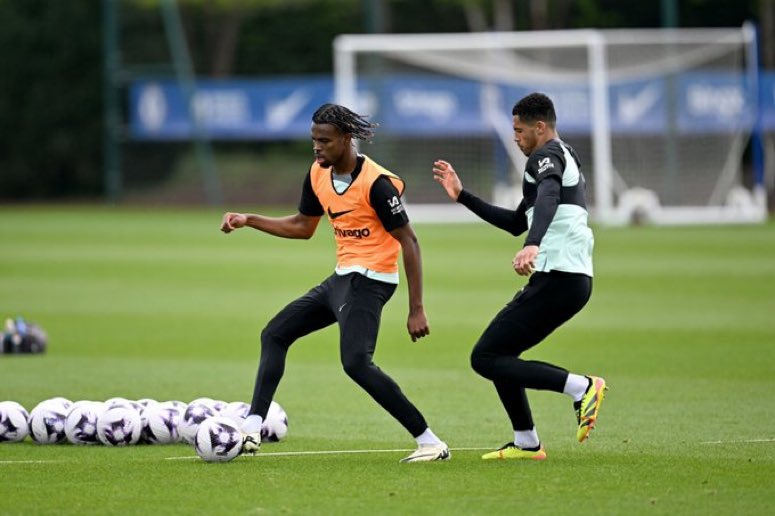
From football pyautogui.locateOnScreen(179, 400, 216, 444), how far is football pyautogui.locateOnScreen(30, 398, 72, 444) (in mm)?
825

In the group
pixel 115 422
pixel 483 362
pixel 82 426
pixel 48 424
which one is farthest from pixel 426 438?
pixel 48 424

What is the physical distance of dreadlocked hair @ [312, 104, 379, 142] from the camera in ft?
30.5

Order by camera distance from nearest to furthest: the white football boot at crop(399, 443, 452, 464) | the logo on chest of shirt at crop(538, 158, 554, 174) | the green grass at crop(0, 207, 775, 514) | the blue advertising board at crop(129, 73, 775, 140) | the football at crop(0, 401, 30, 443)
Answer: the green grass at crop(0, 207, 775, 514) → the logo on chest of shirt at crop(538, 158, 554, 174) → the white football boot at crop(399, 443, 452, 464) → the football at crop(0, 401, 30, 443) → the blue advertising board at crop(129, 73, 775, 140)

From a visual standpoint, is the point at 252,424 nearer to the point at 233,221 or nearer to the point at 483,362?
the point at 233,221

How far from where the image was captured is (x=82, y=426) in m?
10.2

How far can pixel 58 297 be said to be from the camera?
72.9 ft

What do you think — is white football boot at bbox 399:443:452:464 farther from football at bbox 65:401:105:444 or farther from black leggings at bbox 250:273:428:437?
football at bbox 65:401:105:444

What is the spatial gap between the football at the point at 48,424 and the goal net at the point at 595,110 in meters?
25.1

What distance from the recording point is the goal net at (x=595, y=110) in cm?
3547

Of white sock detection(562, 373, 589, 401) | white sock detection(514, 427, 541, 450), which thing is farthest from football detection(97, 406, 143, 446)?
white sock detection(562, 373, 589, 401)

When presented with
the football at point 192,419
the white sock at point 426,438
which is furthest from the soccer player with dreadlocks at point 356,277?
the football at point 192,419

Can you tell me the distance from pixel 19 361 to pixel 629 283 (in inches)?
435

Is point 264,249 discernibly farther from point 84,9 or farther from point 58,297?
point 84,9

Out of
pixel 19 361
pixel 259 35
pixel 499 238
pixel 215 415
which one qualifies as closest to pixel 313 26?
pixel 259 35
